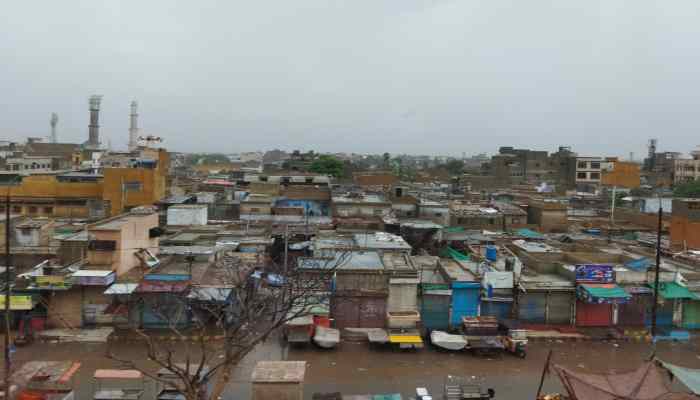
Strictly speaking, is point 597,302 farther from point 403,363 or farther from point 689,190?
point 689,190

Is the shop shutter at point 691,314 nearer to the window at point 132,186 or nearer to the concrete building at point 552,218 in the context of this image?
the concrete building at point 552,218

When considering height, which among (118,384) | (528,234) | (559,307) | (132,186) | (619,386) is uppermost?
(132,186)

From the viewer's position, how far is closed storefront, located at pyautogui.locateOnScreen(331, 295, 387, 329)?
709 inches

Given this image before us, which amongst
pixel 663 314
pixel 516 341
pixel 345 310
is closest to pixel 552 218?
pixel 663 314

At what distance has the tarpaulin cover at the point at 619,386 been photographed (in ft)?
35.2

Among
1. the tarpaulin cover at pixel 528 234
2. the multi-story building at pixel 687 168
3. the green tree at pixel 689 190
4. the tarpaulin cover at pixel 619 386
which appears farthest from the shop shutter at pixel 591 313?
the multi-story building at pixel 687 168

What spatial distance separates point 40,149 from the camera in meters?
61.2

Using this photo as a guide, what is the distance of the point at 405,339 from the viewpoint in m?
16.4

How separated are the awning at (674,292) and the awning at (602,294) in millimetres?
1362

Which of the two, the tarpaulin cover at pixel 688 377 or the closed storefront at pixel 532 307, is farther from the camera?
the closed storefront at pixel 532 307

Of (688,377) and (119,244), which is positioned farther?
(119,244)

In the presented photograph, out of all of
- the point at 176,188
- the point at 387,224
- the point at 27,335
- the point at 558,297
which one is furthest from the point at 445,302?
the point at 176,188

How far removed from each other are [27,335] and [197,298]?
511 cm

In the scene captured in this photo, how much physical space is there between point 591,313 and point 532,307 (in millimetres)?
2017
